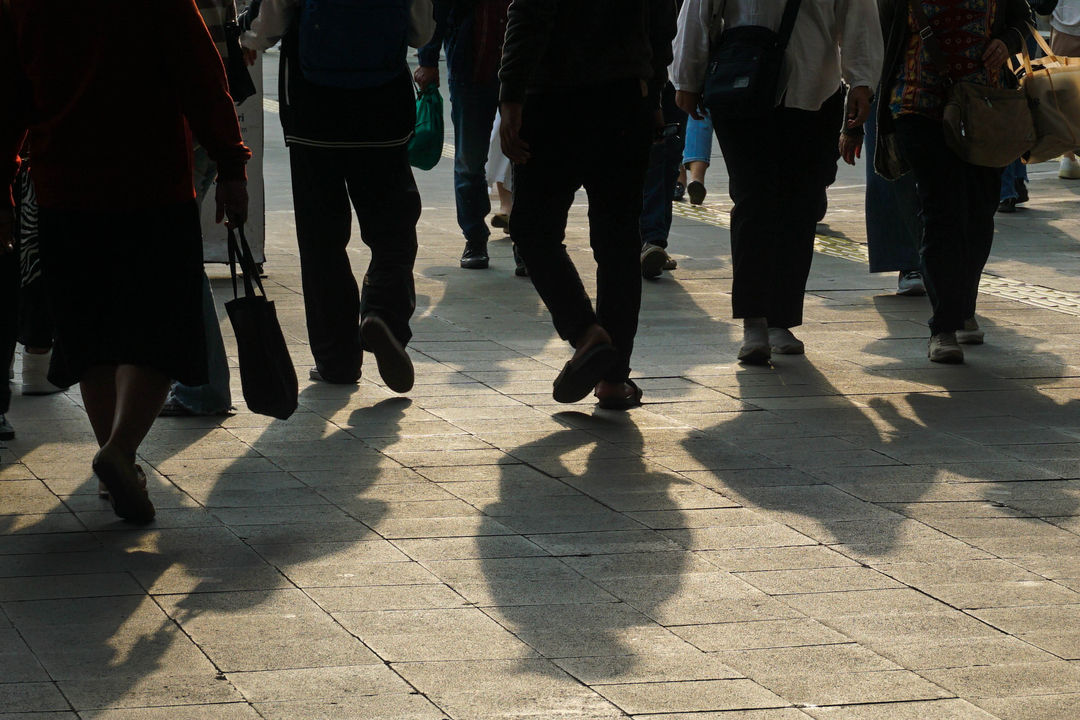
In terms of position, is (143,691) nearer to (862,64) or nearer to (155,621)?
(155,621)

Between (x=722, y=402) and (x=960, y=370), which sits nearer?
(x=722, y=402)

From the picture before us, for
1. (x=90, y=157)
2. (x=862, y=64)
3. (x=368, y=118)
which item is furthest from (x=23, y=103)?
(x=862, y=64)

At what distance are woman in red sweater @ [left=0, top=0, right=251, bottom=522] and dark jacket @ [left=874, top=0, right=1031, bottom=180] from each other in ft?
10.8

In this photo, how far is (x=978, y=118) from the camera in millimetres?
6836

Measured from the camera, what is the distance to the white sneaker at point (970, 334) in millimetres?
7516

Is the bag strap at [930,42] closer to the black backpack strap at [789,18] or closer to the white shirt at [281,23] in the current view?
the black backpack strap at [789,18]

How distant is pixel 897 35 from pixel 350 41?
2.30m

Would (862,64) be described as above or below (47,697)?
above

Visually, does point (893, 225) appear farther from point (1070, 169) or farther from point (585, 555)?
point (1070, 169)

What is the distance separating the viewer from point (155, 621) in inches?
154

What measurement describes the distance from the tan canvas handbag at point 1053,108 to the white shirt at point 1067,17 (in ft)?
19.7

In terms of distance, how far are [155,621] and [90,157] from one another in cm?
139

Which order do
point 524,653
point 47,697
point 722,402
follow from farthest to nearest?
point 722,402 → point 524,653 → point 47,697

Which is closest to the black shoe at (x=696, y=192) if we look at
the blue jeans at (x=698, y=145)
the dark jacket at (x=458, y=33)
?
the blue jeans at (x=698, y=145)
